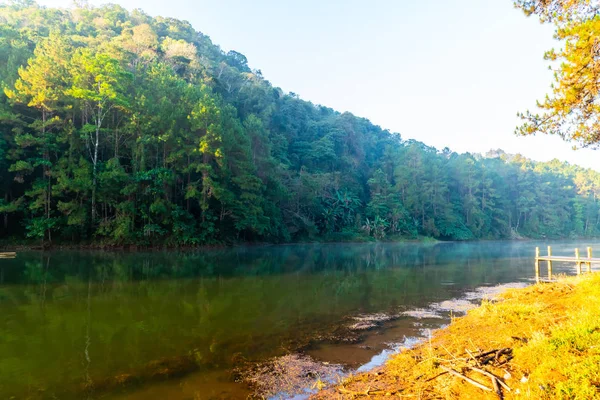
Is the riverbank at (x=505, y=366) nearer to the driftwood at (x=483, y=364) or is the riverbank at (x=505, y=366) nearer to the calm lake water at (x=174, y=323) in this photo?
the driftwood at (x=483, y=364)

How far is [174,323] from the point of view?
9.22 metres

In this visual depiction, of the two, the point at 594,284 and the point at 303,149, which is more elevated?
the point at 303,149

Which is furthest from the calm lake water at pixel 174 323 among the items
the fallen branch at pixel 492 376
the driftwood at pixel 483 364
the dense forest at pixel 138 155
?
the dense forest at pixel 138 155

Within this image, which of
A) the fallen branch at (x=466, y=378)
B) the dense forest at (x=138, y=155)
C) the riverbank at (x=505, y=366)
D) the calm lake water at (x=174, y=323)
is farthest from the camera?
the dense forest at (x=138, y=155)

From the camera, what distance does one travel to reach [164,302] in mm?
11656

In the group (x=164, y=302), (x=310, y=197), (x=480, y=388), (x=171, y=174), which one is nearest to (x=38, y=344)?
(x=164, y=302)

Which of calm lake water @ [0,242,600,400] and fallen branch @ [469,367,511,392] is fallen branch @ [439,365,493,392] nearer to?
fallen branch @ [469,367,511,392]

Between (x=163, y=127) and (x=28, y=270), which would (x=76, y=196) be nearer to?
(x=163, y=127)

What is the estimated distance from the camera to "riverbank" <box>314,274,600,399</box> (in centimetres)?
399

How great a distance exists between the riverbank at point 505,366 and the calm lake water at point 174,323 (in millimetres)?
1251

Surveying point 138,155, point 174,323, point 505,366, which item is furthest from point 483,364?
point 138,155

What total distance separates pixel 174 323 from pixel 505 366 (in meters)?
7.49

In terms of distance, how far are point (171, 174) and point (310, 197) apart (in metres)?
21.8

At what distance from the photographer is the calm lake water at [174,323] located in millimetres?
5793
